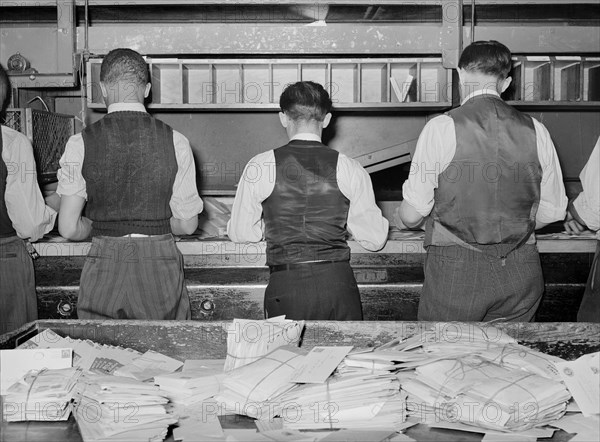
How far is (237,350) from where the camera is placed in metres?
1.95

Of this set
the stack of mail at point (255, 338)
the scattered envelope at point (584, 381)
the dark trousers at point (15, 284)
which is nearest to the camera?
the scattered envelope at point (584, 381)

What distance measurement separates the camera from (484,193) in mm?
2850

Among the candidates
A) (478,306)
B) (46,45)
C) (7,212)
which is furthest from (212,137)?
(478,306)

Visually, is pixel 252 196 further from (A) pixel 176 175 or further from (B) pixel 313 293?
(B) pixel 313 293

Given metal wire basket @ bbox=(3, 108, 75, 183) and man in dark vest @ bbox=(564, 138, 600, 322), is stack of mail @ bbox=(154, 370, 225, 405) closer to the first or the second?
man in dark vest @ bbox=(564, 138, 600, 322)

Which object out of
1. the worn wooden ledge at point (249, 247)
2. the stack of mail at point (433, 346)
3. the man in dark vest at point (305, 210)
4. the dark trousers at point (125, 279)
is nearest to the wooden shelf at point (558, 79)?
the worn wooden ledge at point (249, 247)

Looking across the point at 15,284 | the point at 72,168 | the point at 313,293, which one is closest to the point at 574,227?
the point at 313,293

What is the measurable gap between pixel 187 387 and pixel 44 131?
259 centimetres

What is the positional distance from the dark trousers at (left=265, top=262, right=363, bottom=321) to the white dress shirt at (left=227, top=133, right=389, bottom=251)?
0.61 ft

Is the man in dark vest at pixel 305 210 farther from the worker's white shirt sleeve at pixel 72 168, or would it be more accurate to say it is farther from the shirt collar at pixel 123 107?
the worker's white shirt sleeve at pixel 72 168

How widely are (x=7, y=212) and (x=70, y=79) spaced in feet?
4.58

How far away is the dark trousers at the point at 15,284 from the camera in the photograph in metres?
3.08

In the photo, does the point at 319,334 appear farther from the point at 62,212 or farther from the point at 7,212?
the point at 7,212

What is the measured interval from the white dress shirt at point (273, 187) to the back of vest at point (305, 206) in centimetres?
3
